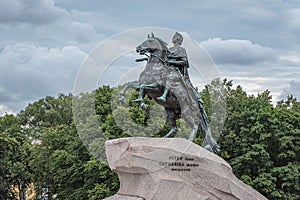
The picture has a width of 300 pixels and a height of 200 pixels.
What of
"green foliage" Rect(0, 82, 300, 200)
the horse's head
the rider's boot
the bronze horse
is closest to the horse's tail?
the bronze horse

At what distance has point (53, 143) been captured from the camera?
27.7 meters

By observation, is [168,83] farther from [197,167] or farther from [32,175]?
[32,175]

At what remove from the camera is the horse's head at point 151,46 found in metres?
11.0

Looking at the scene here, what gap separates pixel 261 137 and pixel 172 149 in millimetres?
12959

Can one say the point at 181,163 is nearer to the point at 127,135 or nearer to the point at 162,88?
the point at 162,88

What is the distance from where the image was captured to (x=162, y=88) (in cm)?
1076

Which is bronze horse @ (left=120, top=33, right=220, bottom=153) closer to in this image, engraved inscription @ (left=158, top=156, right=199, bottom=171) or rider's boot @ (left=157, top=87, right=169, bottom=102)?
rider's boot @ (left=157, top=87, right=169, bottom=102)

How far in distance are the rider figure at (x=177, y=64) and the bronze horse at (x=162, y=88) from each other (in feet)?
0.21

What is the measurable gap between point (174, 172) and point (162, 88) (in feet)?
6.22

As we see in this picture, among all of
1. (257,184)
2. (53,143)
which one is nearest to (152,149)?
(257,184)

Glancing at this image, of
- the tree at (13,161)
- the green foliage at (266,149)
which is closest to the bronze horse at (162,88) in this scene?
the green foliage at (266,149)

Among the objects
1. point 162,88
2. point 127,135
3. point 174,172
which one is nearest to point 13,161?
point 127,135

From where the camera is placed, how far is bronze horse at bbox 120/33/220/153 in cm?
1070

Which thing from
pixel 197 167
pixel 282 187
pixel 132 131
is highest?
pixel 132 131
